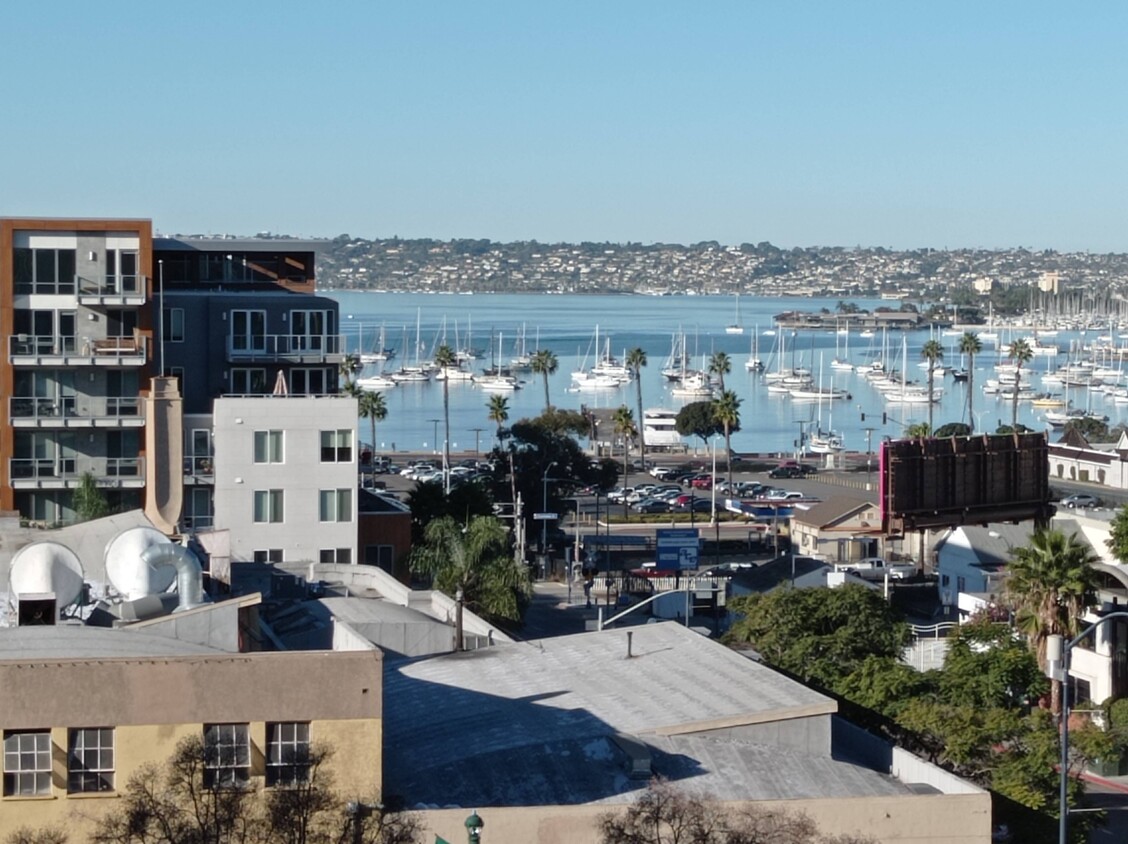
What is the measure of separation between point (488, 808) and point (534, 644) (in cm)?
1292

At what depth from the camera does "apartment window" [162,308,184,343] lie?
63500 mm

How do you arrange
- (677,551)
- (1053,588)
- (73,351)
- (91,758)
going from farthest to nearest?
1. (677,551)
2. (73,351)
3. (1053,588)
4. (91,758)

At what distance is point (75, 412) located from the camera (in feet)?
196

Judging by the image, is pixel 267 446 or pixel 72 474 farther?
pixel 72 474

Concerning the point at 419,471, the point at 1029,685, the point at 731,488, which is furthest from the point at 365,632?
Result: the point at 419,471

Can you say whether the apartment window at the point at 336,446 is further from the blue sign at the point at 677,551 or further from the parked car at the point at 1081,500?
the parked car at the point at 1081,500

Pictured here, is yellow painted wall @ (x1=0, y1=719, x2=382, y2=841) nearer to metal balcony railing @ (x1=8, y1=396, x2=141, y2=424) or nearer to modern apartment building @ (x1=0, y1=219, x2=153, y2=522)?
modern apartment building @ (x1=0, y1=219, x2=153, y2=522)

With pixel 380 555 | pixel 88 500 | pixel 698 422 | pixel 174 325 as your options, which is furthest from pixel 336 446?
pixel 698 422

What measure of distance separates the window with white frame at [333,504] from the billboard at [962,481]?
1554cm

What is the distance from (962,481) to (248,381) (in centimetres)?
2346

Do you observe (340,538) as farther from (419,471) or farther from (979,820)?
(419,471)

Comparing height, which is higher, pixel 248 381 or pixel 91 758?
pixel 248 381

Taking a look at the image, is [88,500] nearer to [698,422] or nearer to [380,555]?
[380,555]

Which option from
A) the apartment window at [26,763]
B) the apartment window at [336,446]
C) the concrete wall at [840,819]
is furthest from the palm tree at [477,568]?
the apartment window at [26,763]
